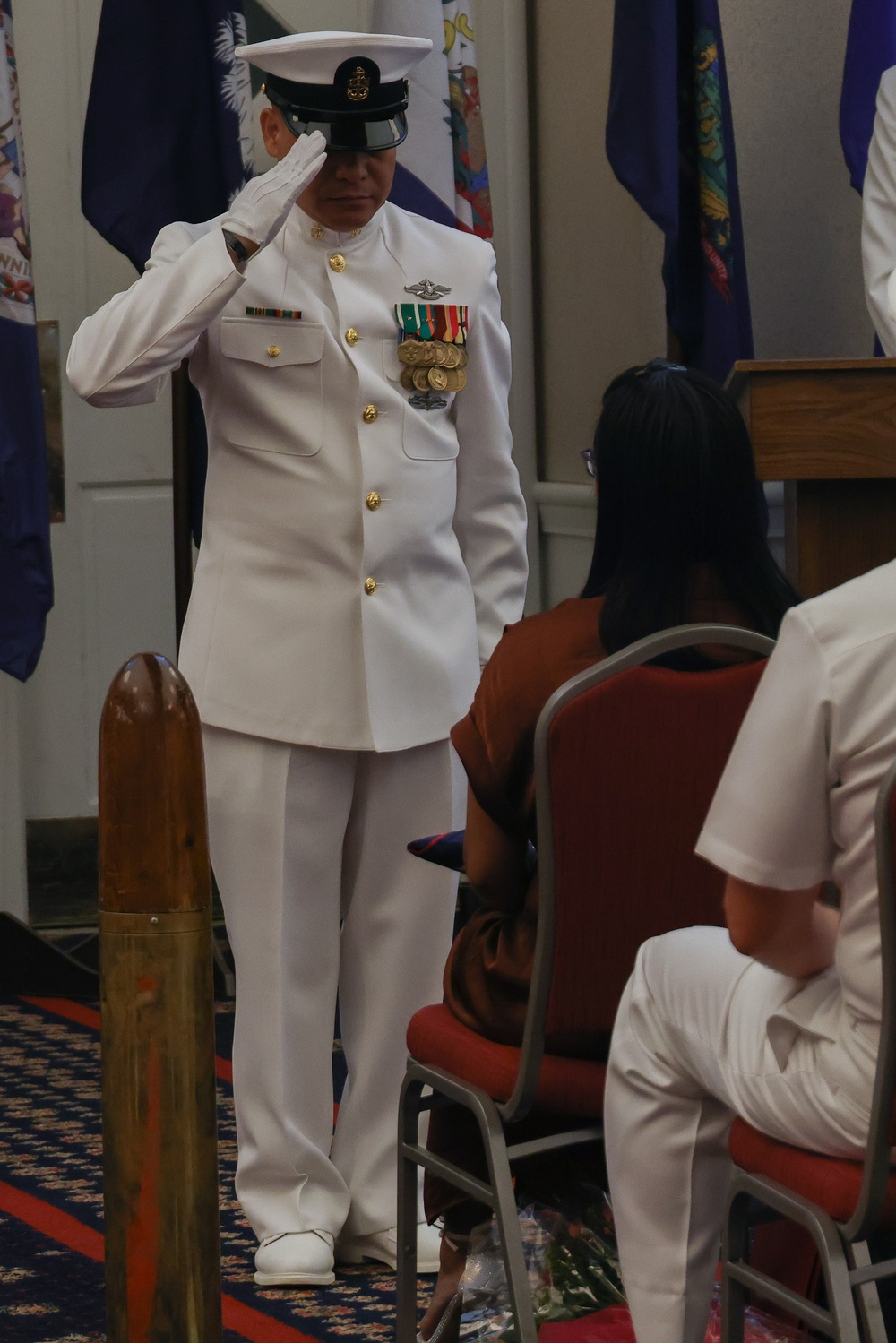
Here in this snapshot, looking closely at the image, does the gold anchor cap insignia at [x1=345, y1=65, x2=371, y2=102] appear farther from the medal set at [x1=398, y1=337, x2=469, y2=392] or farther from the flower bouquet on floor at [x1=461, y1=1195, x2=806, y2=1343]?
the flower bouquet on floor at [x1=461, y1=1195, x2=806, y2=1343]

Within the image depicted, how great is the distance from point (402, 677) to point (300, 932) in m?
0.34

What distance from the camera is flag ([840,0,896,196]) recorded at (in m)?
4.07

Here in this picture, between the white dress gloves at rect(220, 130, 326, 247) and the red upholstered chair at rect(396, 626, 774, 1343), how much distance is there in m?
0.83

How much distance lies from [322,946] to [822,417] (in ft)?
2.92

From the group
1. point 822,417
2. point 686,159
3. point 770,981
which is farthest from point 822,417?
point 686,159

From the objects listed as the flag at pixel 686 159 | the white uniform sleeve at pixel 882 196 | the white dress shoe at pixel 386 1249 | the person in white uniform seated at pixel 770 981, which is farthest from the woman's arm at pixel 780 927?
the white uniform sleeve at pixel 882 196

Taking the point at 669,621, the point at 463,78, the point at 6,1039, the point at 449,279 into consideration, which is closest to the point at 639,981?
the point at 669,621

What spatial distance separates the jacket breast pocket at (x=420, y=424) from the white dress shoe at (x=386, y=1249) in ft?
3.12

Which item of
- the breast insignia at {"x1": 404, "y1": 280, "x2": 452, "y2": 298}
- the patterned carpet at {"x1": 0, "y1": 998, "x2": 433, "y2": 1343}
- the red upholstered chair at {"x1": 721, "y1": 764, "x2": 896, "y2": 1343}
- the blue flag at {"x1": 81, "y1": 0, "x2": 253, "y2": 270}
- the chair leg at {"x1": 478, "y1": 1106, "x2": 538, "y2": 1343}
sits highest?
the blue flag at {"x1": 81, "y1": 0, "x2": 253, "y2": 270}

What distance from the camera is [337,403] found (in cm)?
242

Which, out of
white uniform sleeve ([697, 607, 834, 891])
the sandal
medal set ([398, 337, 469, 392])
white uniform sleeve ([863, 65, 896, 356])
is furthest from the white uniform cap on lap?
white uniform sleeve ([863, 65, 896, 356])

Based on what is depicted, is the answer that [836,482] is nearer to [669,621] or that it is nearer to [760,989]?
[669,621]

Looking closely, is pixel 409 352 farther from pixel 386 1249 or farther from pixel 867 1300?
pixel 867 1300

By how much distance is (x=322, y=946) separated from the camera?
2.46 m
